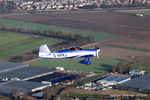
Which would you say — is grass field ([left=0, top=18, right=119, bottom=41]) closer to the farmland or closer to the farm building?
the farmland

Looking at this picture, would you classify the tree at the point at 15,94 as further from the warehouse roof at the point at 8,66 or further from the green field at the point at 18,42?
the green field at the point at 18,42

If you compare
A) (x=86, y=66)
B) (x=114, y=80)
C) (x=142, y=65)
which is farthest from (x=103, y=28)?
(x=114, y=80)

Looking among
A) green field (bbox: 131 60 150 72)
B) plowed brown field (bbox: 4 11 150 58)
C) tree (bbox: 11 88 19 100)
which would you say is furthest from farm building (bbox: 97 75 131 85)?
plowed brown field (bbox: 4 11 150 58)

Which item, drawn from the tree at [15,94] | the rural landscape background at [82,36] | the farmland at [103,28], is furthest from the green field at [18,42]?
the tree at [15,94]

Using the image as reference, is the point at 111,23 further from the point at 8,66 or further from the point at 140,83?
the point at 140,83

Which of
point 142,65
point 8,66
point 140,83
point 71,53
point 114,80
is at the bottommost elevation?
point 142,65

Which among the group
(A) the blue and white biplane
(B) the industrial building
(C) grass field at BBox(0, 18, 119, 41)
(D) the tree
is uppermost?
(A) the blue and white biplane
